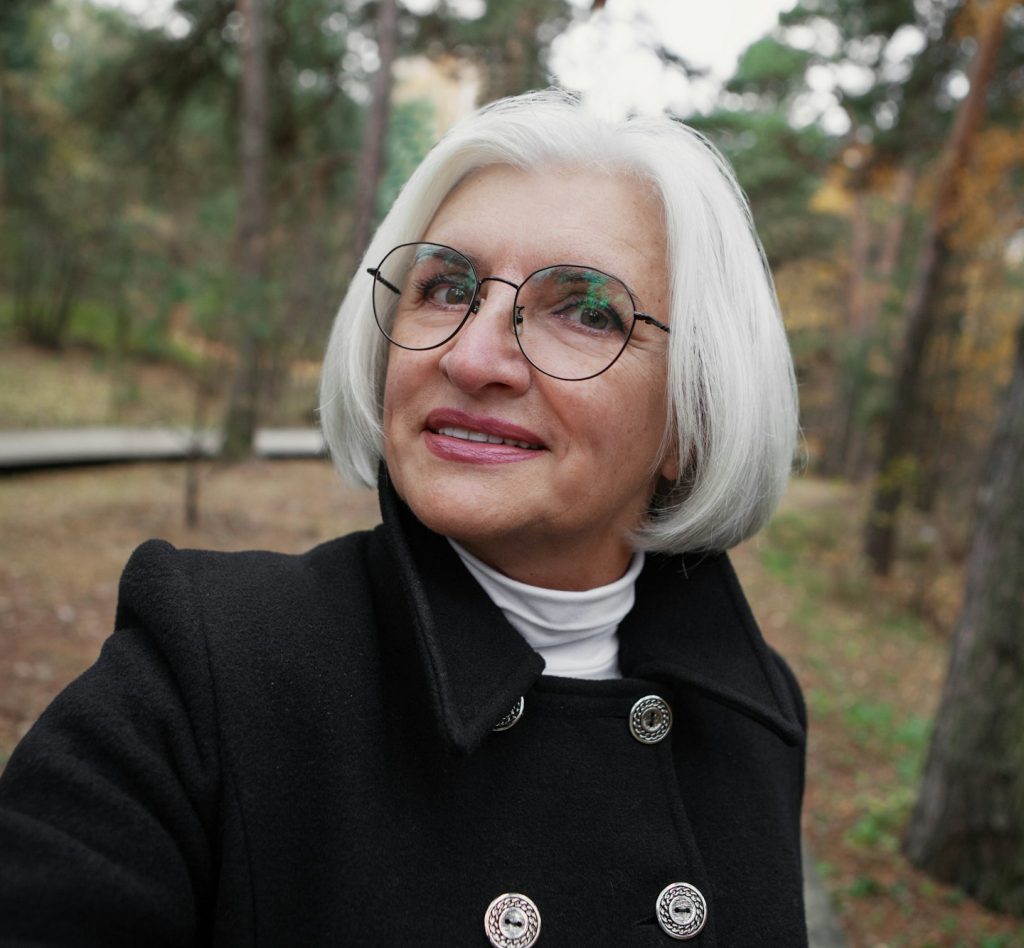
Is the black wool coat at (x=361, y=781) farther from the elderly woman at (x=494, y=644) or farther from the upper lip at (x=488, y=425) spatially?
the upper lip at (x=488, y=425)

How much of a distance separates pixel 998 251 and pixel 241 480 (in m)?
12.0

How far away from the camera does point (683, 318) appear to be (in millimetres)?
1775

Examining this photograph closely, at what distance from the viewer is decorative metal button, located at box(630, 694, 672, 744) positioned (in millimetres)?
1743

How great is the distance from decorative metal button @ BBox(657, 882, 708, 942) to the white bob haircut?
0.74m

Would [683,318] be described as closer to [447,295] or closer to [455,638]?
[447,295]

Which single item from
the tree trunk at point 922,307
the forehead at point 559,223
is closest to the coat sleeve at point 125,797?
the forehead at point 559,223

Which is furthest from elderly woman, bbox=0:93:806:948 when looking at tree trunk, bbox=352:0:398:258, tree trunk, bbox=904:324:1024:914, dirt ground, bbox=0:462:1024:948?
tree trunk, bbox=352:0:398:258

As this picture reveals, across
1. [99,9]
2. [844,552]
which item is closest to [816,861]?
[844,552]

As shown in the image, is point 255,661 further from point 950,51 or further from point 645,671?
point 950,51

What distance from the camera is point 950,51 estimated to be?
12.0 metres

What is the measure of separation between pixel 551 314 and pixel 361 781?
0.91 meters

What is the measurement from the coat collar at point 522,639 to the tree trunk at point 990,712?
2.77 meters

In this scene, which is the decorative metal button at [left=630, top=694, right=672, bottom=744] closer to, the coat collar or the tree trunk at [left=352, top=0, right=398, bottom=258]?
the coat collar

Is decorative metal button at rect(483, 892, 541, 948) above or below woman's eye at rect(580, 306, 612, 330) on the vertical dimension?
below
